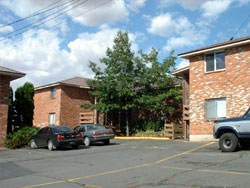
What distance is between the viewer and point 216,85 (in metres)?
21.1

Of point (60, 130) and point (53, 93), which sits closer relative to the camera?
point (60, 130)

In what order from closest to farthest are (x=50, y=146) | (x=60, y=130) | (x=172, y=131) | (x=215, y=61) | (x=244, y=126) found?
(x=244, y=126)
(x=50, y=146)
(x=60, y=130)
(x=215, y=61)
(x=172, y=131)

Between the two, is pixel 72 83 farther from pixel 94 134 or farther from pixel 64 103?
pixel 94 134

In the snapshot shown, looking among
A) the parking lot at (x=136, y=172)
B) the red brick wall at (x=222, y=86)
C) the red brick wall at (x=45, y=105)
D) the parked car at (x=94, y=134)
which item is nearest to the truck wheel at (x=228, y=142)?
the parking lot at (x=136, y=172)

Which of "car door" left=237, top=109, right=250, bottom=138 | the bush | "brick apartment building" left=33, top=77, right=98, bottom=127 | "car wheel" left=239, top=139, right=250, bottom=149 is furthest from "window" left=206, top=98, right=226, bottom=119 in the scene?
"brick apartment building" left=33, top=77, right=98, bottom=127

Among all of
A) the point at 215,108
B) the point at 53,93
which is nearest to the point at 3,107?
the point at 53,93

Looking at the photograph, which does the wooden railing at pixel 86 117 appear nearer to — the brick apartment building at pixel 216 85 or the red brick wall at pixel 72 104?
the red brick wall at pixel 72 104

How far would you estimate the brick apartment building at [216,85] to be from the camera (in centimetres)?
2008

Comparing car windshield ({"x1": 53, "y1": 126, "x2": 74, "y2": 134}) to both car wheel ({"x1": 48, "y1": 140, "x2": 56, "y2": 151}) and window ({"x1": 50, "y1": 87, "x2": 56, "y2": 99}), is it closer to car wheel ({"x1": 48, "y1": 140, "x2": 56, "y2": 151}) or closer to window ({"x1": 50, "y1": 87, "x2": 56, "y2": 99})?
car wheel ({"x1": 48, "y1": 140, "x2": 56, "y2": 151})

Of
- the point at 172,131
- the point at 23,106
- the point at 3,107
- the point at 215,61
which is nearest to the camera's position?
the point at 215,61

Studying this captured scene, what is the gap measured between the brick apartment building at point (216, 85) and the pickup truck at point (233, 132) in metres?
5.20

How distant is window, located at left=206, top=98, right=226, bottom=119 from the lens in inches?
820

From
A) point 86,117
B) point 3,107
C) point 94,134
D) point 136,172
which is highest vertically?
point 3,107

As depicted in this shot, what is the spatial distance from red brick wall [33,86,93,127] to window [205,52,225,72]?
14.7 metres
